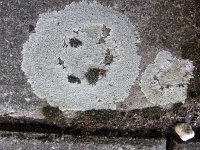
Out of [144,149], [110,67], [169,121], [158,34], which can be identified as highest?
[158,34]

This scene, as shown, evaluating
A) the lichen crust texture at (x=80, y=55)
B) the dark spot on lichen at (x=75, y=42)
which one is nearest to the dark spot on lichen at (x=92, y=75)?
the lichen crust texture at (x=80, y=55)

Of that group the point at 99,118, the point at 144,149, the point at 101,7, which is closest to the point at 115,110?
the point at 99,118

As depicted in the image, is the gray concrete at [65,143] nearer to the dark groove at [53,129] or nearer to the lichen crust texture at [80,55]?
the dark groove at [53,129]

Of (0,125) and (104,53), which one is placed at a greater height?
(104,53)

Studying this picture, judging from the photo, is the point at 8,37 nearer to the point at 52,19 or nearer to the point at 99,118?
the point at 52,19

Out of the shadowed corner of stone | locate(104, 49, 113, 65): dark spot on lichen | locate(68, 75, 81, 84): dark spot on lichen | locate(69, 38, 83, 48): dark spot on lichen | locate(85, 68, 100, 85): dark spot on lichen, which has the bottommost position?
the shadowed corner of stone

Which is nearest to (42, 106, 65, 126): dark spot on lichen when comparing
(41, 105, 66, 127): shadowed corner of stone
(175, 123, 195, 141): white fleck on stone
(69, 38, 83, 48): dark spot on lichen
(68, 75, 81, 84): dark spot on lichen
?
(41, 105, 66, 127): shadowed corner of stone

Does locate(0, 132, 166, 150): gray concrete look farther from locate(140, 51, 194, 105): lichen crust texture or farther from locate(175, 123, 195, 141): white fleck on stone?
locate(140, 51, 194, 105): lichen crust texture

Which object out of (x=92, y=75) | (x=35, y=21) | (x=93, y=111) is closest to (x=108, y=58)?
(x=92, y=75)

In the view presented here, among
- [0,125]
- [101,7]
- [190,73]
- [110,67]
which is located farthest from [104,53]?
[0,125]
